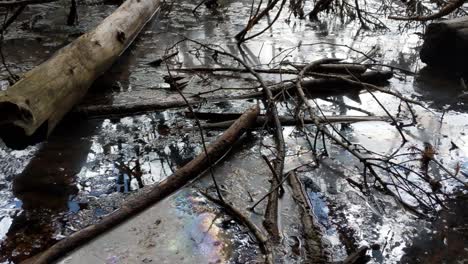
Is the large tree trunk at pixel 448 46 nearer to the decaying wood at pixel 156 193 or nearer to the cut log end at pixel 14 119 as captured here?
the decaying wood at pixel 156 193

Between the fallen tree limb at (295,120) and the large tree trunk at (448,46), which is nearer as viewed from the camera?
the fallen tree limb at (295,120)

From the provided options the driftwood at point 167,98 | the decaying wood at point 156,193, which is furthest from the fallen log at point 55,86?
the decaying wood at point 156,193

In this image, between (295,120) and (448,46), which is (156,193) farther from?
(448,46)

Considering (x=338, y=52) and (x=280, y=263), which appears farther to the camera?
(x=338, y=52)

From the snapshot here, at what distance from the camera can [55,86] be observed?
12.9 feet

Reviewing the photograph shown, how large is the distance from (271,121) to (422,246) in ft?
5.95

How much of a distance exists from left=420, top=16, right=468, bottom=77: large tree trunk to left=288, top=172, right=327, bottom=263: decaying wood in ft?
11.2

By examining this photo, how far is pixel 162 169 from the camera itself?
381 cm

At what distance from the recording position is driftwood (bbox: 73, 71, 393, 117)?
4.62m

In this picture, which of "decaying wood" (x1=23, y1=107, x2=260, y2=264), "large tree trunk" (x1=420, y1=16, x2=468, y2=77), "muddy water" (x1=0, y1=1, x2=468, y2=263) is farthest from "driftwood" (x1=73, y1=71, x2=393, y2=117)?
"large tree trunk" (x1=420, y1=16, x2=468, y2=77)

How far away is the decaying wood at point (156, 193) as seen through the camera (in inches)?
111

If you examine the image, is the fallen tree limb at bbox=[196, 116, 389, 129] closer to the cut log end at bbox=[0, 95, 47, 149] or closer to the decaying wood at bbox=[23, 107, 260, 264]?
the decaying wood at bbox=[23, 107, 260, 264]

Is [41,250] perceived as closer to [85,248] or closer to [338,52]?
[85,248]

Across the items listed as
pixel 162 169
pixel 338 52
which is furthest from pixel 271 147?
pixel 338 52
